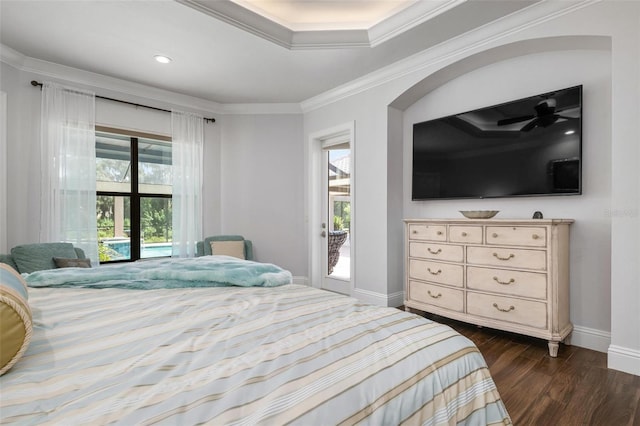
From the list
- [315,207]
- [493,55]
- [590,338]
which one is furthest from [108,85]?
[590,338]

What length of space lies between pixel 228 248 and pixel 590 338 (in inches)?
151

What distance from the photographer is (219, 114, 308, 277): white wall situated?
484 centimetres

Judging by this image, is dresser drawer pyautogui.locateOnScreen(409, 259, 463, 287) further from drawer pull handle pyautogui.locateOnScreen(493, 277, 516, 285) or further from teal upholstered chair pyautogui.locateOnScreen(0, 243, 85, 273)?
teal upholstered chair pyautogui.locateOnScreen(0, 243, 85, 273)

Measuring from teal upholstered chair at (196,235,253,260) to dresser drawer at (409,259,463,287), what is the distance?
2.24 metres

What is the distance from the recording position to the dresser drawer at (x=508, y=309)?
245 cm

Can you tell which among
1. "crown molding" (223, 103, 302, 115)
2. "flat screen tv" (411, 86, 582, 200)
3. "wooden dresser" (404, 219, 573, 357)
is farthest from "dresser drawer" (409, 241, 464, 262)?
"crown molding" (223, 103, 302, 115)

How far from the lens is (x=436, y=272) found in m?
3.08

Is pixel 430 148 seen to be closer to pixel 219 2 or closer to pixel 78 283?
pixel 219 2

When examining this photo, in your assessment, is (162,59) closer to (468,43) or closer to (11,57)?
(11,57)

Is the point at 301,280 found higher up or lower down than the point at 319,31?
lower down

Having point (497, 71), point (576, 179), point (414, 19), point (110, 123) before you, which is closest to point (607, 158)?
point (576, 179)

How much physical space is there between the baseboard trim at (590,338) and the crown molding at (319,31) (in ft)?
9.15

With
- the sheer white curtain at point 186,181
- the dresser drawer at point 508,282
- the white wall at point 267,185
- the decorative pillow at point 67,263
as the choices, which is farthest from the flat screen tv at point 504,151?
the decorative pillow at point 67,263

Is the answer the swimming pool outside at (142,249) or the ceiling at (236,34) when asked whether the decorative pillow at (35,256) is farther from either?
the ceiling at (236,34)
